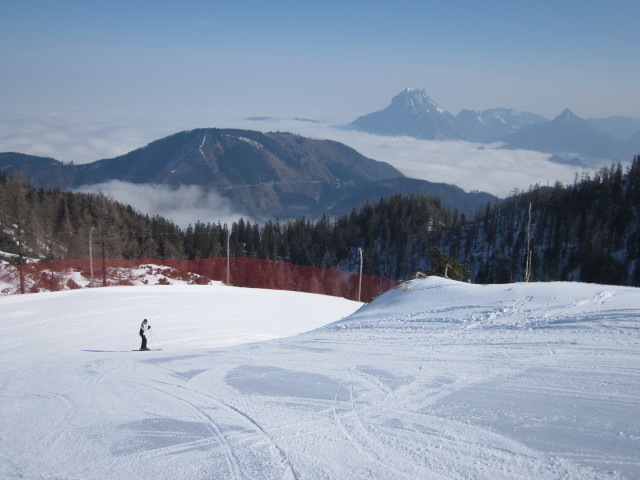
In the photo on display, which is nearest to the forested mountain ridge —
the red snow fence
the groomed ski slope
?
the red snow fence

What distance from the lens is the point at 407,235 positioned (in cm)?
12206

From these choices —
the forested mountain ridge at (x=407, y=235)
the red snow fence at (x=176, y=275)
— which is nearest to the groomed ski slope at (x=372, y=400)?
the red snow fence at (x=176, y=275)

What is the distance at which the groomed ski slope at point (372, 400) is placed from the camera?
6273 mm

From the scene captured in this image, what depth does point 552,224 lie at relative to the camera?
98.8 meters

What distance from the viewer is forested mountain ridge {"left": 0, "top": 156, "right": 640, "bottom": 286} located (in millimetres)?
63156

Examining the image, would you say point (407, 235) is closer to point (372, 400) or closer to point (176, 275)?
point (176, 275)

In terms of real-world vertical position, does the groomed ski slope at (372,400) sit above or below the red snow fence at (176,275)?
above

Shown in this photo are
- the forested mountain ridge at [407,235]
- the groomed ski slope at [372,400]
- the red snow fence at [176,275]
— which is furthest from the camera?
the forested mountain ridge at [407,235]

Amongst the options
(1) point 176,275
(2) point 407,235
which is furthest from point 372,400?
(2) point 407,235

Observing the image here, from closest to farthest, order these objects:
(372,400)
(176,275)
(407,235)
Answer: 1. (372,400)
2. (176,275)
3. (407,235)

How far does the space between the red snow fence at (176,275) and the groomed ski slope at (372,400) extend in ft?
76.4

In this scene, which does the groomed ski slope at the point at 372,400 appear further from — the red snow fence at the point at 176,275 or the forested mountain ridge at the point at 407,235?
the forested mountain ridge at the point at 407,235

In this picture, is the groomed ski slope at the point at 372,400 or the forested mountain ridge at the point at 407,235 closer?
the groomed ski slope at the point at 372,400

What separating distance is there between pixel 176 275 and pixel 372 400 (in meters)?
40.6
